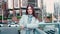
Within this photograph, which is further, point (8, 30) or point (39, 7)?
point (39, 7)

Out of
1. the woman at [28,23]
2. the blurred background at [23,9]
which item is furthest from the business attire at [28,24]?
the blurred background at [23,9]

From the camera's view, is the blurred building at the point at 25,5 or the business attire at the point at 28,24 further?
the blurred building at the point at 25,5

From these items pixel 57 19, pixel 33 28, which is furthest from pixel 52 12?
pixel 33 28

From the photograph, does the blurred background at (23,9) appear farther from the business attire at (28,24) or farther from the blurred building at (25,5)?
the business attire at (28,24)

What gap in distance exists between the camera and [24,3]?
7223mm

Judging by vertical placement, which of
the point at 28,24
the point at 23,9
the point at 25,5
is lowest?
the point at 28,24

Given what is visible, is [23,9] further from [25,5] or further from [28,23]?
[28,23]

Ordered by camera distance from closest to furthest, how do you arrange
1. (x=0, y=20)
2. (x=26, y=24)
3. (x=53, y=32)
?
(x=26, y=24) < (x=53, y=32) < (x=0, y=20)

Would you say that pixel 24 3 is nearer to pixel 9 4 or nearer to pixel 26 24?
pixel 9 4

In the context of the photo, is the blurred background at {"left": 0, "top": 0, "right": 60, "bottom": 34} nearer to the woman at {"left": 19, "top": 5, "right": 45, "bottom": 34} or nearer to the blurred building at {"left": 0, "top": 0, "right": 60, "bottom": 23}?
the blurred building at {"left": 0, "top": 0, "right": 60, "bottom": 23}

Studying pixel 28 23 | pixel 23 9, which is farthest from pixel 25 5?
pixel 28 23

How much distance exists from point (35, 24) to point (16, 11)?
7.63 ft

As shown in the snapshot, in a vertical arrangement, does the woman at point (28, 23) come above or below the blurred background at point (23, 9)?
below

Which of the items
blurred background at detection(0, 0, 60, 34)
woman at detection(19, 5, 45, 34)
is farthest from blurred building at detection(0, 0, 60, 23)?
woman at detection(19, 5, 45, 34)
